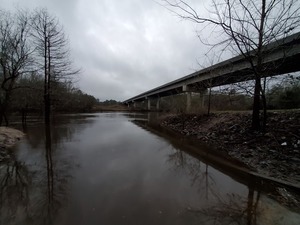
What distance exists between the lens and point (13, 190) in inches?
184

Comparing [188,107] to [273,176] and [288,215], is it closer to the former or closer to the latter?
[273,176]

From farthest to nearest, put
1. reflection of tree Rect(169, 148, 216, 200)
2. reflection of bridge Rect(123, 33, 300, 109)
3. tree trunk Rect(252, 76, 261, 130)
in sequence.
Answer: reflection of bridge Rect(123, 33, 300, 109) < tree trunk Rect(252, 76, 261, 130) < reflection of tree Rect(169, 148, 216, 200)

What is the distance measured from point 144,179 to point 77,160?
9.42 ft

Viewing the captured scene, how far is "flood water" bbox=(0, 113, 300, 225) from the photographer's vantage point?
11.8ft

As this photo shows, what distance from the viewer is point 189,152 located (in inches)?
353

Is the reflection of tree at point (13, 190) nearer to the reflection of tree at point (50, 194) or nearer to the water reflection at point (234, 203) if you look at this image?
the reflection of tree at point (50, 194)

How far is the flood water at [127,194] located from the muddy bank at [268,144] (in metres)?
1.41

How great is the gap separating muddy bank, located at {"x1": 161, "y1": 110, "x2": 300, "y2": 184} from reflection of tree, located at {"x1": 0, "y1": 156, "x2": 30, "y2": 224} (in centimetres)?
625

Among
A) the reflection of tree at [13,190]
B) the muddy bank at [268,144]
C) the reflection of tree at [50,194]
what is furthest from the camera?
the muddy bank at [268,144]

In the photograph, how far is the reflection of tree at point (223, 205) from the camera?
3604 mm

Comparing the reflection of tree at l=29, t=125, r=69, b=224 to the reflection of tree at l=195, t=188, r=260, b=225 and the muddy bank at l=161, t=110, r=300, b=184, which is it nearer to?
the reflection of tree at l=195, t=188, r=260, b=225

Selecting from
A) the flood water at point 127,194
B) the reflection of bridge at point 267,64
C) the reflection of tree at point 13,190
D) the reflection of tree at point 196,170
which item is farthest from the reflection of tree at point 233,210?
the reflection of bridge at point 267,64

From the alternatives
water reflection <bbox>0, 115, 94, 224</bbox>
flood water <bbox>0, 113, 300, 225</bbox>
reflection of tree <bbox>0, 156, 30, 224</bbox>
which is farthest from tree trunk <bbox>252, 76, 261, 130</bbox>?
reflection of tree <bbox>0, 156, 30, 224</bbox>

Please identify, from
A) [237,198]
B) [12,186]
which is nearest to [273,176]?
[237,198]
